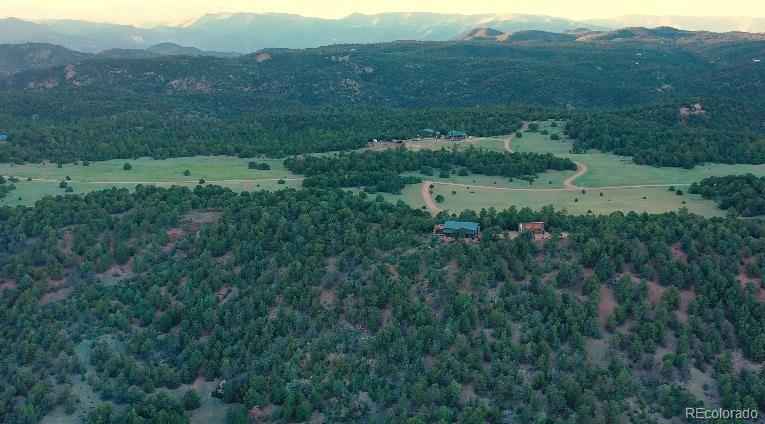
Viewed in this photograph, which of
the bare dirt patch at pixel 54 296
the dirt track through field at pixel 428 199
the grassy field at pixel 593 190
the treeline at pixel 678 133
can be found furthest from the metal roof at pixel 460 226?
the treeline at pixel 678 133

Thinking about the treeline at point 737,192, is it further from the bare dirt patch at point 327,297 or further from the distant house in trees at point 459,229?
the bare dirt patch at point 327,297

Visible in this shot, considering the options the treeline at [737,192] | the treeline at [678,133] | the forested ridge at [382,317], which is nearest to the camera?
the forested ridge at [382,317]

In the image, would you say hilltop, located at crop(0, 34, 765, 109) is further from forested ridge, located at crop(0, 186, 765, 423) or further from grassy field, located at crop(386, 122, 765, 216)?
forested ridge, located at crop(0, 186, 765, 423)

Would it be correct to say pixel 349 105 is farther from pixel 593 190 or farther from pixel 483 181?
pixel 593 190

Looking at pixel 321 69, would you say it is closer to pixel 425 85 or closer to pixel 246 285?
pixel 425 85

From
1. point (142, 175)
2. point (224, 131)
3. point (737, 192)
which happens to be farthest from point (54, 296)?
point (224, 131)

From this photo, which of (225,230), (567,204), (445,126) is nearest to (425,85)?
(445,126)
